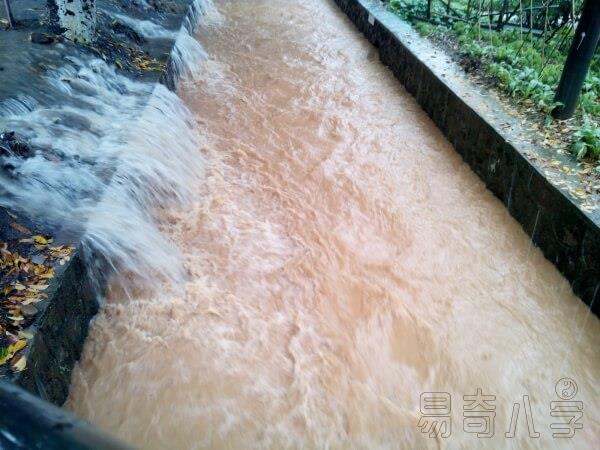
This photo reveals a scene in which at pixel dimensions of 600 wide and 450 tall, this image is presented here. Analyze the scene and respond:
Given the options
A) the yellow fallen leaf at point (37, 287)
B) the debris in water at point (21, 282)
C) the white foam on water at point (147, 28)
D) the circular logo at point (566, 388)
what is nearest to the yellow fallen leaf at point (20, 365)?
the debris in water at point (21, 282)

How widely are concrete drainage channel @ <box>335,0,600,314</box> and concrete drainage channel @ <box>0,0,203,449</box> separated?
11.7 feet

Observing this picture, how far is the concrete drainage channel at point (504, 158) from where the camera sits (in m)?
3.85

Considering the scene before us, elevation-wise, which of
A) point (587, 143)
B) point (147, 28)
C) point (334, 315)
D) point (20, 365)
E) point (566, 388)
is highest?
point (147, 28)

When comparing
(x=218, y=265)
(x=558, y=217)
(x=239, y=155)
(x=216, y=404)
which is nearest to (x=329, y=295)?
(x=218, y=265)

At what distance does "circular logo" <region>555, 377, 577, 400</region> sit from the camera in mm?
3316

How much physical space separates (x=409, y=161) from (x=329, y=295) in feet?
8.51

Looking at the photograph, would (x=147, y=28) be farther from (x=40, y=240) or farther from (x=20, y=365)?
(x=20, y=365)

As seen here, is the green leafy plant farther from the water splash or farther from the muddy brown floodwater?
the water splash

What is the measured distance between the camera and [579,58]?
458cm

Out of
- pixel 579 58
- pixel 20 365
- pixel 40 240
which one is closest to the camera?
pixel 20 365

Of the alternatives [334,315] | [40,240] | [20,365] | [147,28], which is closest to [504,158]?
[334,315]

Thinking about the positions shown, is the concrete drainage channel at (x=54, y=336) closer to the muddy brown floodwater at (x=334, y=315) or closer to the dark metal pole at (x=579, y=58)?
the muddy brown floodwater at (x=334, y=315)

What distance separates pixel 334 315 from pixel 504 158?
99.0 inches

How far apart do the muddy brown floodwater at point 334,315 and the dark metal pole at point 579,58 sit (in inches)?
46.4
